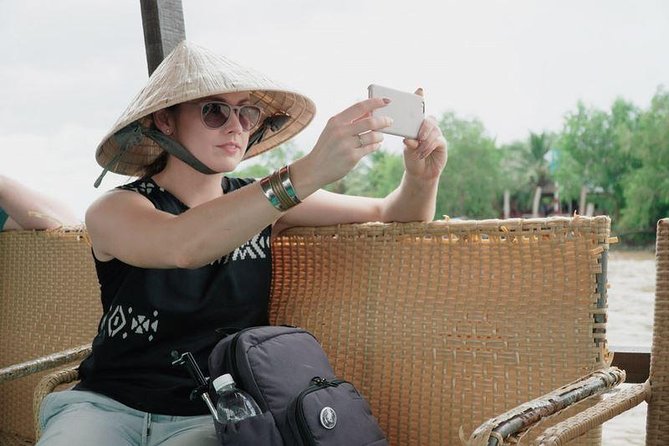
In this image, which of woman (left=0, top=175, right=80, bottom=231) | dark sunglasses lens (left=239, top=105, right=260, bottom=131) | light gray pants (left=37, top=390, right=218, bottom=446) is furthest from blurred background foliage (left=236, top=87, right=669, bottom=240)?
light gray pants (left=37, top=390, right=218, bottom=446)

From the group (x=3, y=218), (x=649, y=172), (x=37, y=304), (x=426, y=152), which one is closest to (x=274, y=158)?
(x=3, y=218)

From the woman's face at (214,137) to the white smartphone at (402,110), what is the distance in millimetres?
355

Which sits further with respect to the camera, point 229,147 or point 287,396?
point 229,147

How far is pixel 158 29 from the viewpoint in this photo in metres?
2.29

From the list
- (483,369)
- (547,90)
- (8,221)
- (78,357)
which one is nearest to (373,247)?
(483,369)

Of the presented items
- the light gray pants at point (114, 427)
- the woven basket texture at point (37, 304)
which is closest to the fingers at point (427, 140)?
the light gray pants at point (114, 427)

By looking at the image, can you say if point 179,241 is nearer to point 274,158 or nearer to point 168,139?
point 168,139

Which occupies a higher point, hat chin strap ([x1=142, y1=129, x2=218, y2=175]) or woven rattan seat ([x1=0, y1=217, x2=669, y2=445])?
hat chin strap ([x1=142, y1=129, x2=218, y2=175])

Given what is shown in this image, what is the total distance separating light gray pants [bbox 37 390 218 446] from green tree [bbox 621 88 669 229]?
35.3ft

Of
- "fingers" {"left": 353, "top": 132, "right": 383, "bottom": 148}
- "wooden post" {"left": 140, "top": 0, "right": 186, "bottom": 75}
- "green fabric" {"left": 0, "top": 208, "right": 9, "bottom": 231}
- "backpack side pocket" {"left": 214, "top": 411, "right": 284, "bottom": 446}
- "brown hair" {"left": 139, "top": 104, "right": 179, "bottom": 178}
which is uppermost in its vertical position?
"wooden post" {"left": 140, "top": 0, "right": 186, "bottom": 75}

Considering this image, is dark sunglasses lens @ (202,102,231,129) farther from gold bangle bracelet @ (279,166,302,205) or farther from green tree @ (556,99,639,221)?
green tree @ (556,99,639,221)

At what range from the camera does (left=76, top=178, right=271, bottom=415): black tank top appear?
138 centimetres

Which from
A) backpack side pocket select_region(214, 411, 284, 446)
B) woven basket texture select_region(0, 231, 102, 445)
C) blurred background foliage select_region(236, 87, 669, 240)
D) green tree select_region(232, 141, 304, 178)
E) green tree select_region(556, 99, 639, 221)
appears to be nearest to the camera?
backpack side pocket select_region(214, 411, 284, 446)

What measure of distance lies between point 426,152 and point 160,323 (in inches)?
25.0
